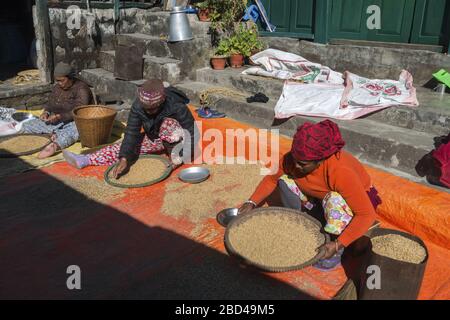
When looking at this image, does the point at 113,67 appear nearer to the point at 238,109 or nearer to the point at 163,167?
the point at 238,109

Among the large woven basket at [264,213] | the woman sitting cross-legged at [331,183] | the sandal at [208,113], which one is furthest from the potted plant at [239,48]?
the large woven basket at [264,213]

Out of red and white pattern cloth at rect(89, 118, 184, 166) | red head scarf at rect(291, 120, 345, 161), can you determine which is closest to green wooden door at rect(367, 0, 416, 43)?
red and white pattern cloth at rect(89, 118, 184, 166)

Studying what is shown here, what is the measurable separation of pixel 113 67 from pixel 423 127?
483 cm

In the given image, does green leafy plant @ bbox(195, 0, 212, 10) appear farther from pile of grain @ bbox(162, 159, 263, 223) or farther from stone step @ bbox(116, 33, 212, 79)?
pile of grain @ bbox(162, 159, 263, 223)

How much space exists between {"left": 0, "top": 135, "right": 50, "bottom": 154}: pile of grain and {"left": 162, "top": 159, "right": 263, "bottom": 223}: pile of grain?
66.1 inches

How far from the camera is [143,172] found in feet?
11.6

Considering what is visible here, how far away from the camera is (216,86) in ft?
17.7

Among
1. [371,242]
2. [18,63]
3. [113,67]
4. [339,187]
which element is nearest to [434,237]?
[371,242]

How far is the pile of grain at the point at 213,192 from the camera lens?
9.94 ft

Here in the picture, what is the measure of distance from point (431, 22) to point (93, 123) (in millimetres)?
4010

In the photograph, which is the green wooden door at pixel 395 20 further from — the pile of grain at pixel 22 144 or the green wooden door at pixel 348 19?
the pile of grain at pixel 22 144

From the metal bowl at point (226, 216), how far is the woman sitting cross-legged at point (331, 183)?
526 mm

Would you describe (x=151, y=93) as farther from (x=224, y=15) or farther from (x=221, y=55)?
(x=224, y=15)

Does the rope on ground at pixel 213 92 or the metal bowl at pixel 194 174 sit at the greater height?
the rope on ground at pixel 213 92
